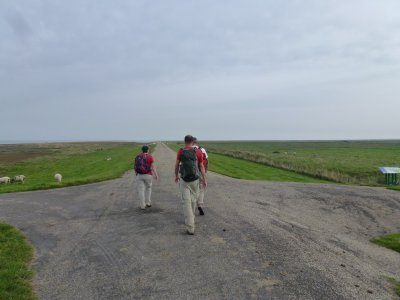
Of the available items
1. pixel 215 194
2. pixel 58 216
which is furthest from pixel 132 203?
pixel 215 194

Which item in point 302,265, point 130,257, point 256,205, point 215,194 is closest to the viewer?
point 302,265

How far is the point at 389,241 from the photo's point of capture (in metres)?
9.27

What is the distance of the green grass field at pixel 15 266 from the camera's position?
5316 millimetres

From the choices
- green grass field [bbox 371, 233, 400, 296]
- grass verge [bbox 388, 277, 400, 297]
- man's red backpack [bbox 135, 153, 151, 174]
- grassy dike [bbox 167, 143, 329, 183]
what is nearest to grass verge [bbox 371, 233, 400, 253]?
green grass field [bbox 371, 233, 400, 296]

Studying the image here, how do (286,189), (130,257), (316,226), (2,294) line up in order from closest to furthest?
1. (2,294)
2. (130,257)
3. (316,226)
4. (286,189)

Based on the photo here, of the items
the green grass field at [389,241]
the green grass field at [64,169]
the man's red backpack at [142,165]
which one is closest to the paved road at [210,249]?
the green grass field at [389,241]

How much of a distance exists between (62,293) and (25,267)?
173 centimetres

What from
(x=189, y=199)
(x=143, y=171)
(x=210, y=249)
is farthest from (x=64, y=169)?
(x=210, y=249)

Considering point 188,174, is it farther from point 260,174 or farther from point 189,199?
point 260,174

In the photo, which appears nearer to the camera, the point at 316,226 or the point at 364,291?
the point at 364,291

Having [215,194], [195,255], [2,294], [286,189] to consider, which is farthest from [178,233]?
[286,189]

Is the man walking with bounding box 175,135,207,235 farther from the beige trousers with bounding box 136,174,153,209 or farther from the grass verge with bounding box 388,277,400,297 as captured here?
the grass verge with bounding box 388,277,400,297

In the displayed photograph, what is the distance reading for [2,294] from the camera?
5191mm

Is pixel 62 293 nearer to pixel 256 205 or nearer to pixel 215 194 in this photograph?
pixel 256 205
